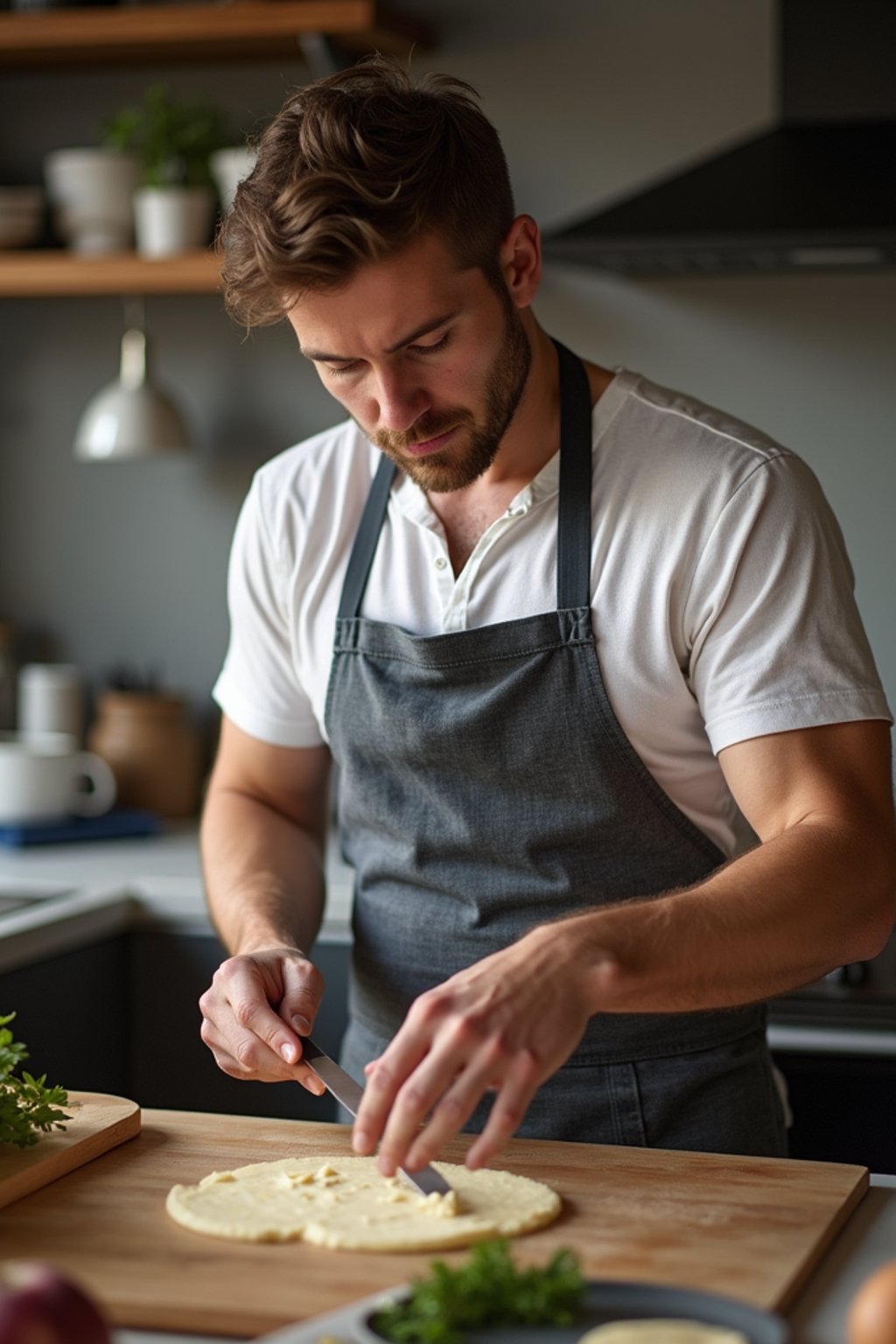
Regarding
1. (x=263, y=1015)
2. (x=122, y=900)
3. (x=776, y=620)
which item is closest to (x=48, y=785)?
(x=122, y=900)

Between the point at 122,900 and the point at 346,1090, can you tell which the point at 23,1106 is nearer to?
the point at 346,1090

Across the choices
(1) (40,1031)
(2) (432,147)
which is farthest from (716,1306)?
(1) (40,1031)

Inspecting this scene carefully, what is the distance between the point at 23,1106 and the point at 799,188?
146 centimetres

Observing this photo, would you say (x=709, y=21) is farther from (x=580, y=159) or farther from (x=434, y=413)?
(x=434, y=413)

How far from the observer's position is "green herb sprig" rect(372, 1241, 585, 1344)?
3.01 ft

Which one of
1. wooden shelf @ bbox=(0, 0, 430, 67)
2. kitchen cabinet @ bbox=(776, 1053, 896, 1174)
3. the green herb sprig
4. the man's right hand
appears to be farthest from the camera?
wooden shelf @ bbox=(0, 0, 430, 67)

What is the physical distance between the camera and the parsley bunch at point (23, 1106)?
122 cm

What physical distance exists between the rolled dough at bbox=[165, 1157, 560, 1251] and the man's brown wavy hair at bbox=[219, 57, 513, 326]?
2.19 feet

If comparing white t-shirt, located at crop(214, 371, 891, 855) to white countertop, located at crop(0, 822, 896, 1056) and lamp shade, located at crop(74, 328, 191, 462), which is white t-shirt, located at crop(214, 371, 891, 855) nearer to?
white countertop, located at crop(0, 822, 896, 1056)

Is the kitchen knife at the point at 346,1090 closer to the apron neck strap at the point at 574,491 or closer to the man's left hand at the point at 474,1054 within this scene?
the man's left hand at the point at 474,1054

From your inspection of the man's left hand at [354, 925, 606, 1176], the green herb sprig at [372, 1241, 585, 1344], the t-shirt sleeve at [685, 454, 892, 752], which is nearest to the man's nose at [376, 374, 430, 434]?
the t-shirt sleeve at [685, 454, 892, 752]

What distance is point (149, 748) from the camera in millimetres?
2777

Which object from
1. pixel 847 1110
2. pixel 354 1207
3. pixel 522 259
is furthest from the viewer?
pixel 847 1110

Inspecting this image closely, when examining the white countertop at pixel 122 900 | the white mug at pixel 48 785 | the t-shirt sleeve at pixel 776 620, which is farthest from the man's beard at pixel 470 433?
the white mug at pixel 48 785
